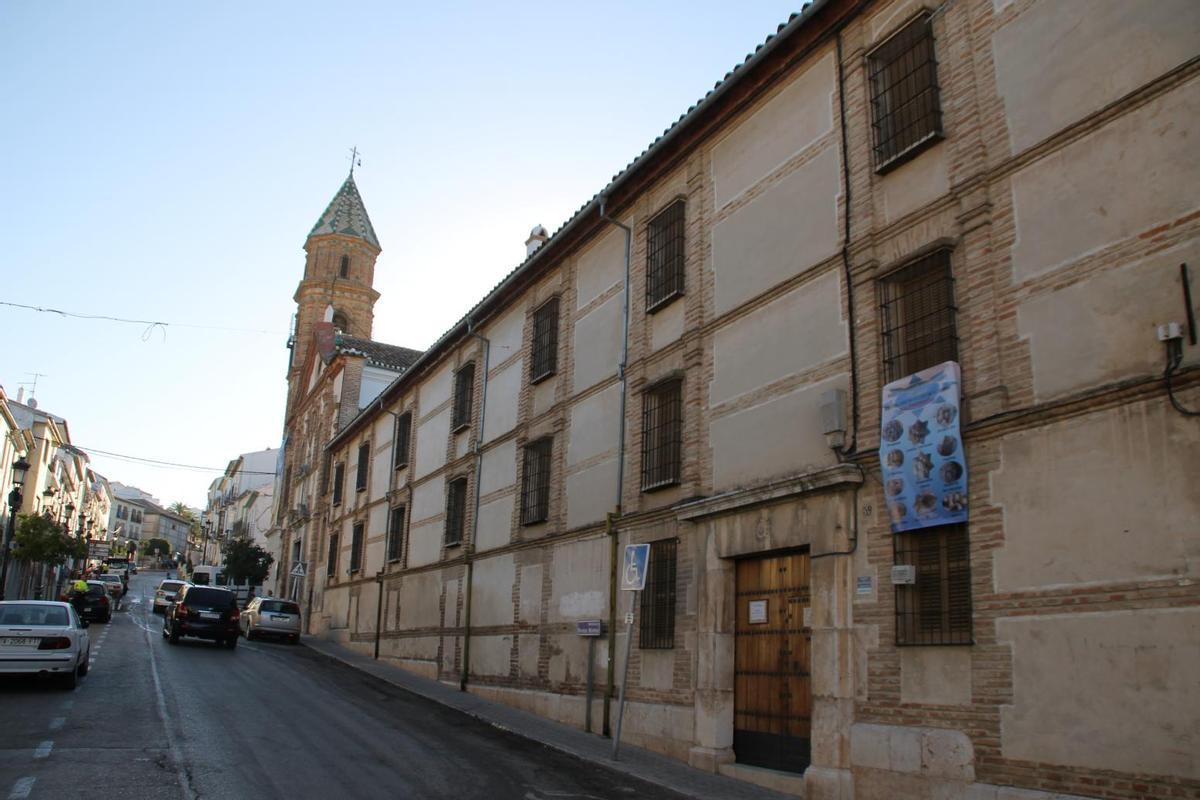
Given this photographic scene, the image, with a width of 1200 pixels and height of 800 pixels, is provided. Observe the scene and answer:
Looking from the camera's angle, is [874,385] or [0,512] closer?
[874,385]

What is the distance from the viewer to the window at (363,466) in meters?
34.4

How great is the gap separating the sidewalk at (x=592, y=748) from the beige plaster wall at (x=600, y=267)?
7.66m

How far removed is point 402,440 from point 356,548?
253 inches

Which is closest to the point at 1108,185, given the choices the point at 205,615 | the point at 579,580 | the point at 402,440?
the point at 579,580

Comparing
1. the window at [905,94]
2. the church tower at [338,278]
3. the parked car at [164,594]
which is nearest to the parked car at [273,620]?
the parked car at [164,594]

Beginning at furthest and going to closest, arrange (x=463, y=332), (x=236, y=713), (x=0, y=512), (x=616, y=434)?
(x=0, y=512)
(x=463, y=332)
(x=616, y=434)
(x=236, y=713)

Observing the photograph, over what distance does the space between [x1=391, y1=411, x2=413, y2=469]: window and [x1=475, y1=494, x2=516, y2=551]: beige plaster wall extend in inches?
303

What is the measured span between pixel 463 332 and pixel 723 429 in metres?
12.3

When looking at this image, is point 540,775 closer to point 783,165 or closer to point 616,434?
point 616,434

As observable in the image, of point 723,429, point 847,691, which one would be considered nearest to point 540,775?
point 847,691

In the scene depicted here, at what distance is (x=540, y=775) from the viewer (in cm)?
1121

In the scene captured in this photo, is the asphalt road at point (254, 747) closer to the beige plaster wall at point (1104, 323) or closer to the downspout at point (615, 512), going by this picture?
the downspout at point (615, 512)

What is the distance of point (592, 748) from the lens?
13.8 metres

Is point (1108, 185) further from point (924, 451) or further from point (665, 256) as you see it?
point (665, 256)
